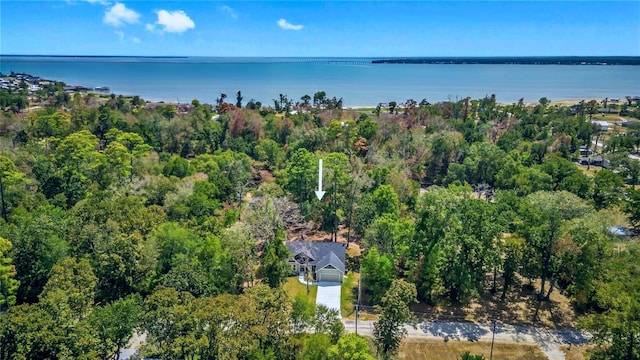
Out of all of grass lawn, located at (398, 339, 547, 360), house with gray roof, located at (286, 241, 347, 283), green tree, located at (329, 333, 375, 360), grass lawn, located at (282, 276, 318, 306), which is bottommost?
grass lawn, located at (282, 276, 318, 306)

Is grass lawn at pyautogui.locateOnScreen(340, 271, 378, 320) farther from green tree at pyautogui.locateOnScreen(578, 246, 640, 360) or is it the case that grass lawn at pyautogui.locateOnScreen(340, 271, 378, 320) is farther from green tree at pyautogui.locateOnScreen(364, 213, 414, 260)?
green tree at pyautogui.locateOnScreen(578, 246, 640, 360)

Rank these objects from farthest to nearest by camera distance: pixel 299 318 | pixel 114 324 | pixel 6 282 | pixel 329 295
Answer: pixel 329 295 < pixel 6 282 < pixel 299 318 < pixel 114 324

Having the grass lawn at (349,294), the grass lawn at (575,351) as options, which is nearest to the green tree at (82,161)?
the grass lawn at (349,294)

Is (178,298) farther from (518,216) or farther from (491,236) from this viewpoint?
(518,216)

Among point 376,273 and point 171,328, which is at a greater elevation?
point 171,328

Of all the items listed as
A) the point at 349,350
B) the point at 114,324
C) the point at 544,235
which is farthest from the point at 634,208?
the point at 114,324

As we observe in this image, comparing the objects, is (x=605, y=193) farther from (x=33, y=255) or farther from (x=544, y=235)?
(x=33, y=255)

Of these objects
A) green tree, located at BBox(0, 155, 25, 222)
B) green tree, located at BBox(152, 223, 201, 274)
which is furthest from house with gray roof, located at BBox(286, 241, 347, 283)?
green tree, located at BBox(0, 155, 25, 222)
